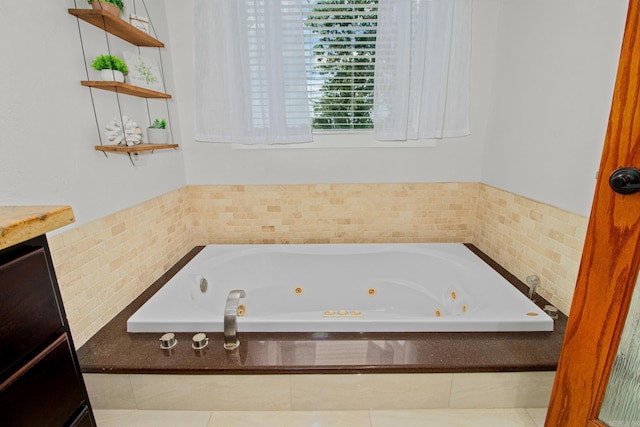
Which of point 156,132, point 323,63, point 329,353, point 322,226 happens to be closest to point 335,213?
point 322,226

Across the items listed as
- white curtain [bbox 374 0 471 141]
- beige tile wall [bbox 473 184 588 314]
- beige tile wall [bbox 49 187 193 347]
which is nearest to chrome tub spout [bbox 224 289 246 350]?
beige tile wall [bbox 49 187 193 347]

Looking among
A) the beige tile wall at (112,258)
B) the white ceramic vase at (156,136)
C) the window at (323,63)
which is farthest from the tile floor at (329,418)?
the window at (323,63)

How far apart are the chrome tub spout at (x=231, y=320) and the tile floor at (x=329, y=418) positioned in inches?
11.5

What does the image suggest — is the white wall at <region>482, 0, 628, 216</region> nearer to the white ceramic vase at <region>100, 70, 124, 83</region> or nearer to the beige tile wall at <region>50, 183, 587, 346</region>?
the beige tile wall at <region>50, 183, 587, 346</region>

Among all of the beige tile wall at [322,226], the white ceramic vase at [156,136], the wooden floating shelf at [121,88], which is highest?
the wooden floating shelf at [121,88]

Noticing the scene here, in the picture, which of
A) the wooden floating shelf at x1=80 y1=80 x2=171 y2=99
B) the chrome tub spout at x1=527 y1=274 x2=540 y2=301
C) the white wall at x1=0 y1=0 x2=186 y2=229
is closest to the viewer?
the white wall at x1=0 y1=0 x2=186 y2=229

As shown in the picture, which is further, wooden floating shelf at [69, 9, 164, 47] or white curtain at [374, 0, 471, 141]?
white curtain at [374, 0, 471, 141]

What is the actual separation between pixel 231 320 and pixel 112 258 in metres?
0.74

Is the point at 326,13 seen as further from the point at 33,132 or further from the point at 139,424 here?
the point at 139,424

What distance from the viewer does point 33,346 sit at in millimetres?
638

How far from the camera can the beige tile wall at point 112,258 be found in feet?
4.05

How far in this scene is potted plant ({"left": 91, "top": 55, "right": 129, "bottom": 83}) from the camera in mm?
1296

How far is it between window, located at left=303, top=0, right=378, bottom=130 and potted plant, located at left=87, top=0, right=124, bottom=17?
3.10ft

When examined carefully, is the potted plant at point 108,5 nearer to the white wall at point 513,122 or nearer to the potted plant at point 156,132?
the potted plant at point 156,132
